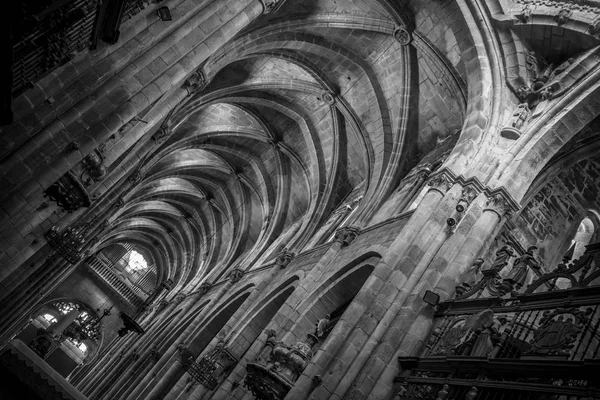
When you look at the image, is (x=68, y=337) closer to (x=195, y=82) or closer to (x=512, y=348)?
(x=195, y=82)

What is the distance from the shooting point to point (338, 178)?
1988 cm

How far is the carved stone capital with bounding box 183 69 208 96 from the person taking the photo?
13.3 m

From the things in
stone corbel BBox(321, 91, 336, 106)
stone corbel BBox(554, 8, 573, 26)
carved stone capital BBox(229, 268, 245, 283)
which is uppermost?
stone corbel BBox(554, 8, 573, 26)

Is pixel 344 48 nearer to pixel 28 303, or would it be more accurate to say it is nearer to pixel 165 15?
pixel 165 15

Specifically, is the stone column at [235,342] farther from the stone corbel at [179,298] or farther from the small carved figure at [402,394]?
the stone corbel at [179,298]

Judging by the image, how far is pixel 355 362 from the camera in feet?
29.5

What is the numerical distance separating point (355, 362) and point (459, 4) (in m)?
9.06

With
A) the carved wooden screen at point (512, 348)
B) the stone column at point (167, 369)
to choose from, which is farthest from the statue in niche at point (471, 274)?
the stone column at point (167, 369)

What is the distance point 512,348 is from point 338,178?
1215cm

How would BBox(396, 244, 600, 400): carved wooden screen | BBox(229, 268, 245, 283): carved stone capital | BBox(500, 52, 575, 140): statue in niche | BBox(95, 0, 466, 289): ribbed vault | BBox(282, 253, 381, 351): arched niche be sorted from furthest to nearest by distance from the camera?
BBox(229, 268, 245, 283): carved stone capital → BBox(95, 0, 466, 289): ribbed vault → BBox(282, 253, 381, 351): arched niche → BBox(500, 52, 575, 140): statue in niche → BBox(396, 244, 600, 400): carved wooden screen

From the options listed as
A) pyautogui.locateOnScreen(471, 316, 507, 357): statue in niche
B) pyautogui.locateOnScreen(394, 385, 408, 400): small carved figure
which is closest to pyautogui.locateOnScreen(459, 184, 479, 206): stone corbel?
pyautogui.locateOnScreen(471, 316, 507, 357): statue in niche

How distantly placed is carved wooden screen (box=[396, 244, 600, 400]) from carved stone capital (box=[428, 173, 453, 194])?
83.9 inches

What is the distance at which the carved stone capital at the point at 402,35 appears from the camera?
15078 mm

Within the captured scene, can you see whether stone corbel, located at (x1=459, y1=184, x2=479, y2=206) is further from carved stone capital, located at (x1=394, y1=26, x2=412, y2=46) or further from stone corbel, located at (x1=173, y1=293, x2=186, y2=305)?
stone corbel, located at (x1=173, y1=293, x2=186, y2=305)
